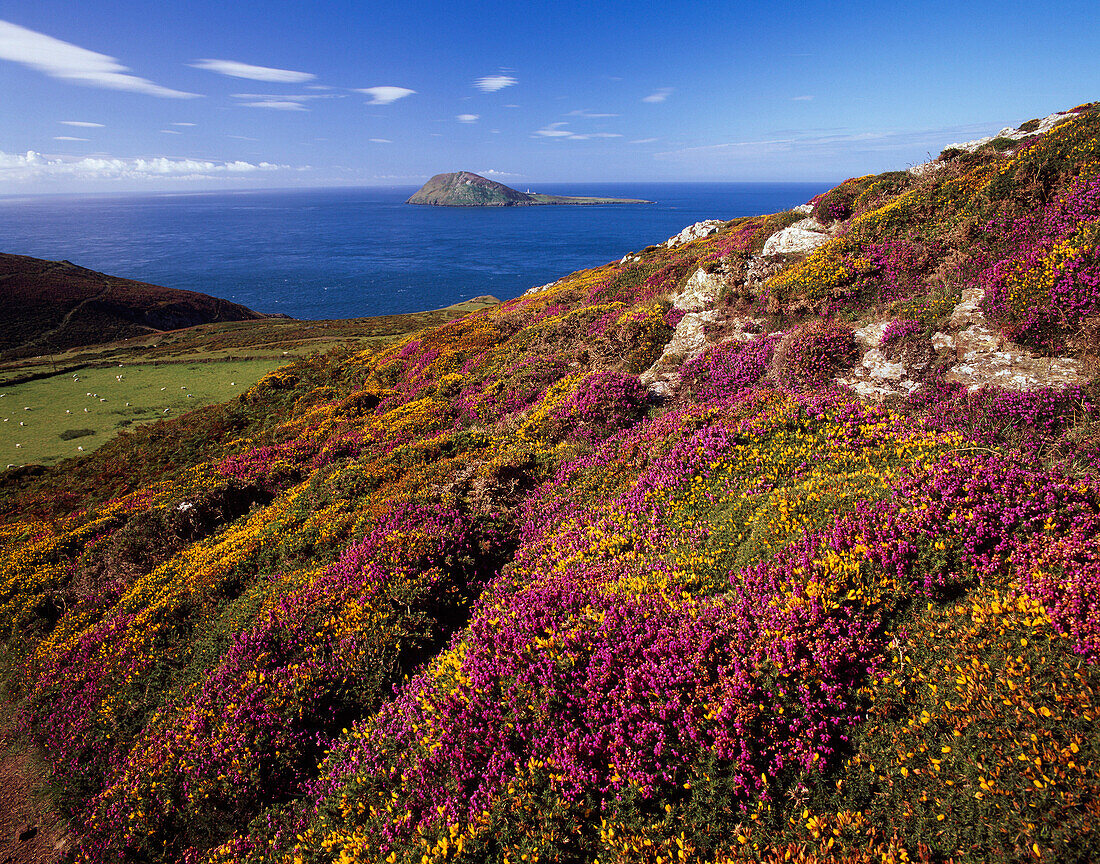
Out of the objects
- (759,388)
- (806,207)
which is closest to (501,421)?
(759,388)

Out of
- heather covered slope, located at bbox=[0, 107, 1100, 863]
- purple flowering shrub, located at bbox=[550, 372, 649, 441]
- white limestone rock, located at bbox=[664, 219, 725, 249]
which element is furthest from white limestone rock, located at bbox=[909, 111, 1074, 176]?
white limestone rock, located at bbox=[664, 219, 725, 249]

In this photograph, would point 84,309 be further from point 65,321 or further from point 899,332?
point 899,332

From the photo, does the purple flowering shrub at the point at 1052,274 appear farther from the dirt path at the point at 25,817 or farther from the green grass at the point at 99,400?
the green grass at the point at 99,400

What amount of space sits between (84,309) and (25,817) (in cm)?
14983

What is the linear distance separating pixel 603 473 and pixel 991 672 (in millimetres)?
7383

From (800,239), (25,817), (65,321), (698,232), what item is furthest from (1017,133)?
(65,321)

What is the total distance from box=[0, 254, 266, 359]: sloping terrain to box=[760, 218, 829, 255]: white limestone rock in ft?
405

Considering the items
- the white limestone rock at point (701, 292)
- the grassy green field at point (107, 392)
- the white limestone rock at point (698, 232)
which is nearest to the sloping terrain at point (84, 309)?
the grassy green field at point (107, 392)

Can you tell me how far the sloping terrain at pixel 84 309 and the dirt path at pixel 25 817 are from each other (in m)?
121

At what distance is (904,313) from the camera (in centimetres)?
1205

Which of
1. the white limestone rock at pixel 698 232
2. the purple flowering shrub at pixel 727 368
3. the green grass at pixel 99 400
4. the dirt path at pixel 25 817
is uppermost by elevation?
the white limestone rock at pixel 698 232

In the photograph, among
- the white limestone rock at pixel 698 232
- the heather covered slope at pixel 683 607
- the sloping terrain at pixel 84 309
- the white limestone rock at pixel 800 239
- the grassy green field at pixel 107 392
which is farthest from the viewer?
the sloping terrain at pixel 84 309

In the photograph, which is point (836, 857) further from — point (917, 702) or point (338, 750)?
point (338, 750)

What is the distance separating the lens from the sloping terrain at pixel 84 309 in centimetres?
10231
